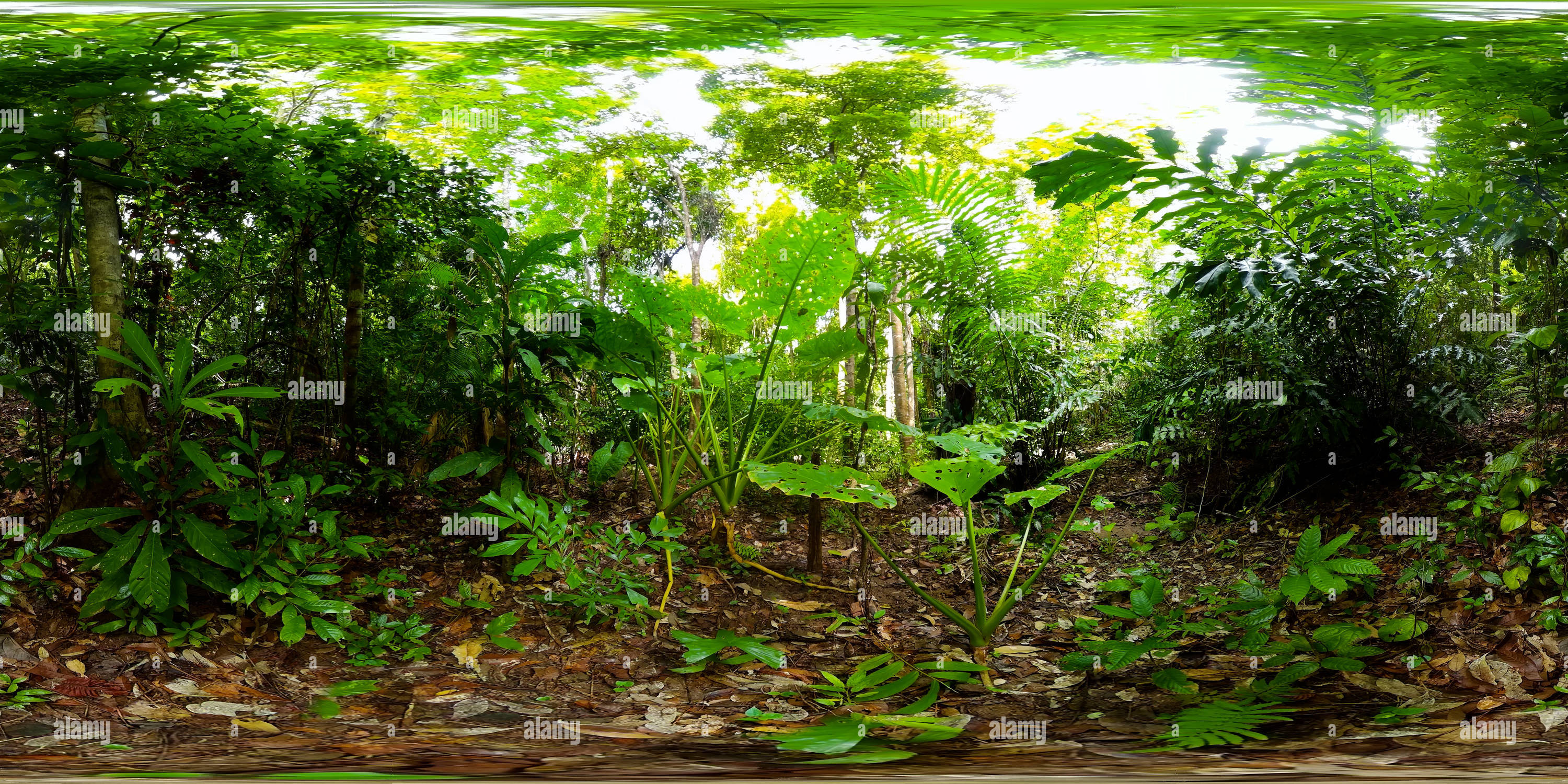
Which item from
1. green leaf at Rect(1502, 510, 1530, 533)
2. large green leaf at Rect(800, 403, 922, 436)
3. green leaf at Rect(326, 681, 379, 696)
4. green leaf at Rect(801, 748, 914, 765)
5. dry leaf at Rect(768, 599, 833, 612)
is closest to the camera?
green leaf at Rect(801, 748, 914, 765)

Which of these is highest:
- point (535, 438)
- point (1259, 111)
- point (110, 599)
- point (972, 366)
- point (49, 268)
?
point (1259, 111)

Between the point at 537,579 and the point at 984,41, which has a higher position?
the point at 984,41

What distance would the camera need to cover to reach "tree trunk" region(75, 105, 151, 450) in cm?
100

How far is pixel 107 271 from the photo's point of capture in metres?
1.03

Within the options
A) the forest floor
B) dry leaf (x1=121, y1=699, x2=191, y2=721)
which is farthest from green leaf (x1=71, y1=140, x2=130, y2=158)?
dry leaf (x1=121, y1=699, x2=191, y2=721)

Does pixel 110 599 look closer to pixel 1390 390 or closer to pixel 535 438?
pixel 535 438

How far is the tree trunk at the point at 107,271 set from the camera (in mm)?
996

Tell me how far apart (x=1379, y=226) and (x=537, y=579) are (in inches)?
45.5

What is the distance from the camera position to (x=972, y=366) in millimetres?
1239

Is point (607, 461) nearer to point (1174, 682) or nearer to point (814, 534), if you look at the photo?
point (814, 534)

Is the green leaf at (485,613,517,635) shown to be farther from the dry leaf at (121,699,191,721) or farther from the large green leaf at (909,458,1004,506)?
the large green leaf at (909,458,1004,506)

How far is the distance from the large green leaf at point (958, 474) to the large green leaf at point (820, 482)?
7cm

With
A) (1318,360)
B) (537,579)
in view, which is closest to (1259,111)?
(1318,360)

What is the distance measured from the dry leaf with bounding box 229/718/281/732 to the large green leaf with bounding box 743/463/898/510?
60 cm
